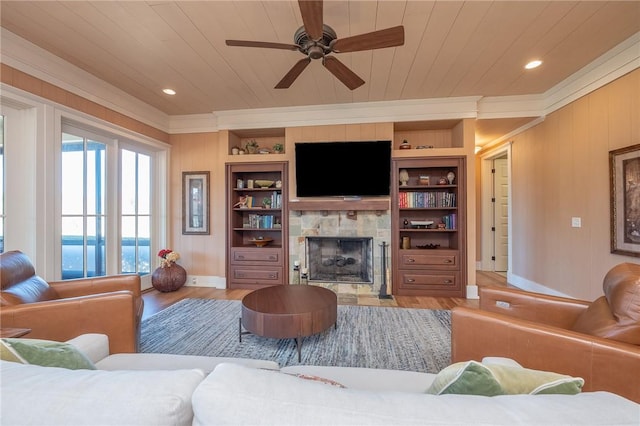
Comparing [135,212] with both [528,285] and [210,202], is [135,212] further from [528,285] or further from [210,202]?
[528,285]

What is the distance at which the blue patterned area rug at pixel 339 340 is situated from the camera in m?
2.08

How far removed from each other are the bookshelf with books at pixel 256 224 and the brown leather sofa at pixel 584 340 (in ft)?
9.47

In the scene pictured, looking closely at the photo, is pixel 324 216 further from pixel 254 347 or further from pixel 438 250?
pixel 254 347

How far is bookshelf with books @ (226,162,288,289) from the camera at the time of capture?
400 cm

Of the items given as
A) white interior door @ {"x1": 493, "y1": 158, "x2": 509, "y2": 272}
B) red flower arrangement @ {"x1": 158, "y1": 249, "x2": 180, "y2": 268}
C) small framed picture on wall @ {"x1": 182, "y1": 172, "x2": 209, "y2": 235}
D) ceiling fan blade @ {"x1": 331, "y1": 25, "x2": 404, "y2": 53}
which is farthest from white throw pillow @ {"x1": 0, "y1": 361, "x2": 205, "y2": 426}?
white interior door @ {"x1": 493, "y1": 158, "x2": 509, "y2": 272}

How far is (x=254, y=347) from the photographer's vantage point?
226cm

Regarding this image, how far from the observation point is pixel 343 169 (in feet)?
12.3

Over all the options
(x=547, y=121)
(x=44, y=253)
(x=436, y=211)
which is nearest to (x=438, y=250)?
(x=436, y=211)

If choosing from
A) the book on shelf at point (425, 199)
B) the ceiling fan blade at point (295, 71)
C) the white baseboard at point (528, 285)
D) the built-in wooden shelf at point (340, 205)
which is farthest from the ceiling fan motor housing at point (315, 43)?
the white baseboard at point (528, 285)

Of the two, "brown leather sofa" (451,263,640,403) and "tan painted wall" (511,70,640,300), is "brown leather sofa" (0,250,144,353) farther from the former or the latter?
"tan painted wall" (511,70,640,300)

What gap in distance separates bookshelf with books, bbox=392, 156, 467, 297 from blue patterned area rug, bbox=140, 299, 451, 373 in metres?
0.66

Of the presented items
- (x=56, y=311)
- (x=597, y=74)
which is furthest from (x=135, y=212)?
(x=597, y=74)

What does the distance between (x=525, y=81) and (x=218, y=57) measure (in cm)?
364

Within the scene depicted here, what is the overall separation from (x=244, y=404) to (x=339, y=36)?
2781 millimetres
